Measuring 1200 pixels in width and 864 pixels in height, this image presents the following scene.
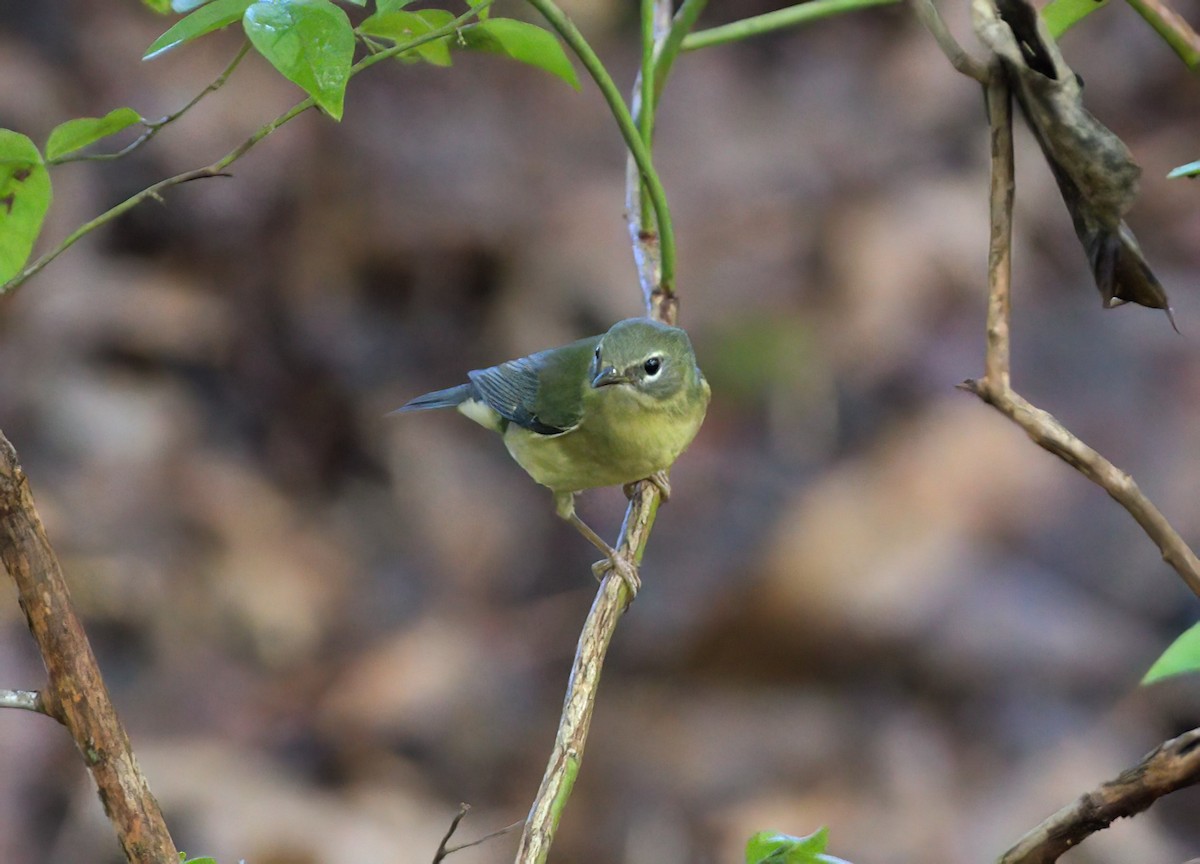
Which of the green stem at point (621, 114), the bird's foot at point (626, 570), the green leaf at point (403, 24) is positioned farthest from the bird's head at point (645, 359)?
the green leaf at point (403, 24)

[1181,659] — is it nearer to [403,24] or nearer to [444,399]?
[403,24]

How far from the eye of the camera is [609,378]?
3043 mm

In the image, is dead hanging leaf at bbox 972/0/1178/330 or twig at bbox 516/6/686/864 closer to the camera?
dead hanging leaf at bbox 972/0/1178/330

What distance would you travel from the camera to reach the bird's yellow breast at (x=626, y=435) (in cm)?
308

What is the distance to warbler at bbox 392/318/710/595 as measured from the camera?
9.80ft

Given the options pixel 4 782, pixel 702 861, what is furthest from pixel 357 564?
pixel 702 861

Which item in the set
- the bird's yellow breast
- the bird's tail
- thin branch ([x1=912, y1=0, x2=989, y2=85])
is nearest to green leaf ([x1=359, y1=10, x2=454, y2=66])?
thin branch ([x1=912, y1=0, x2=989, y2=85])

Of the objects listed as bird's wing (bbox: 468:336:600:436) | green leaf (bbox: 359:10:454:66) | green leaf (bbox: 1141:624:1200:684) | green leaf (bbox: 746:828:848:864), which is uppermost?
bird's wing (bbox: 468:336:600:436)

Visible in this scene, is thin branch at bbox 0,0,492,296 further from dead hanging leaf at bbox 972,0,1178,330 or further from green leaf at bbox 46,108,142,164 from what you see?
dead hanging leaf at bbox 972,0,1178,330

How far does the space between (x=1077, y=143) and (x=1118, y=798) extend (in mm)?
602

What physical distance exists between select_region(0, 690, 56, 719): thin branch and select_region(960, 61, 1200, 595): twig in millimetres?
932

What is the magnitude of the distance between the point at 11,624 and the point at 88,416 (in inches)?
41.9

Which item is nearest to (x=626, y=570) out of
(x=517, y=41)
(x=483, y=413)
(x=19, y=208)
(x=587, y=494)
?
(x=517, y=41)

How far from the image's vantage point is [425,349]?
5.90 meters
